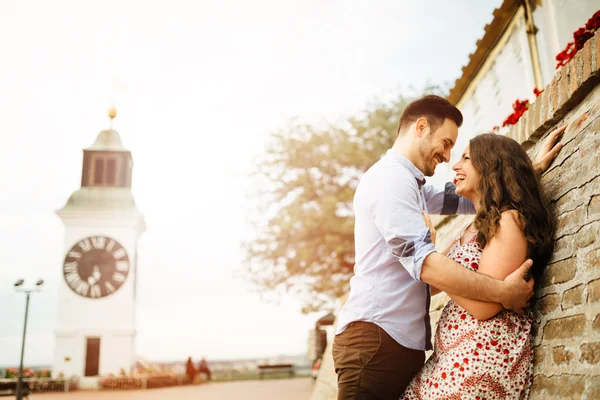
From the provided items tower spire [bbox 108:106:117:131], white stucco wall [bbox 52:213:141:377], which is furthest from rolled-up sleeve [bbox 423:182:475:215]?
tower spire [bbox 108:106:117:131]

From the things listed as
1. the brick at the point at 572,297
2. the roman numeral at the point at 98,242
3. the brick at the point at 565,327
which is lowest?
the brick at the point at 565,327

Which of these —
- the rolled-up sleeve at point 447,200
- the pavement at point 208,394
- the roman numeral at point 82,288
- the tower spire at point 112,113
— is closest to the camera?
the rolled-up sleeve at point 447,200

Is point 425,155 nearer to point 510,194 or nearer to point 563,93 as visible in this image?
point 510,194

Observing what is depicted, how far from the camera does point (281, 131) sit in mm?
19844

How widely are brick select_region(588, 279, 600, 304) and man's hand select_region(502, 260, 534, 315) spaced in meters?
0.22

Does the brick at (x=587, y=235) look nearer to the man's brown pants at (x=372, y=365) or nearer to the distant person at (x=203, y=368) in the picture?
the man's brown pants at (x=372, y=365)

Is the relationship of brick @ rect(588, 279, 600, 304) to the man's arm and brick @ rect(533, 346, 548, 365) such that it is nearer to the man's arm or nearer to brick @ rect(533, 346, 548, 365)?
the man's arm

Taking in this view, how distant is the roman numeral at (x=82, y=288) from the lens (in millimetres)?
26297

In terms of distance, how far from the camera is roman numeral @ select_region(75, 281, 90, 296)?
86.3 ft

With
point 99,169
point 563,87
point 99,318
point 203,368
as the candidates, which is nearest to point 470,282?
point 563,87

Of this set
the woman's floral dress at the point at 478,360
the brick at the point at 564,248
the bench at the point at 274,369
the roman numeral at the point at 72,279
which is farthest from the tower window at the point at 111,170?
the brick at the point at 564,248

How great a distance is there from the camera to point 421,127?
2.64 meters

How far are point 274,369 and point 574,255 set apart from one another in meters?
29.3

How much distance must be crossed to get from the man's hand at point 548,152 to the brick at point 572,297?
0.88 m
